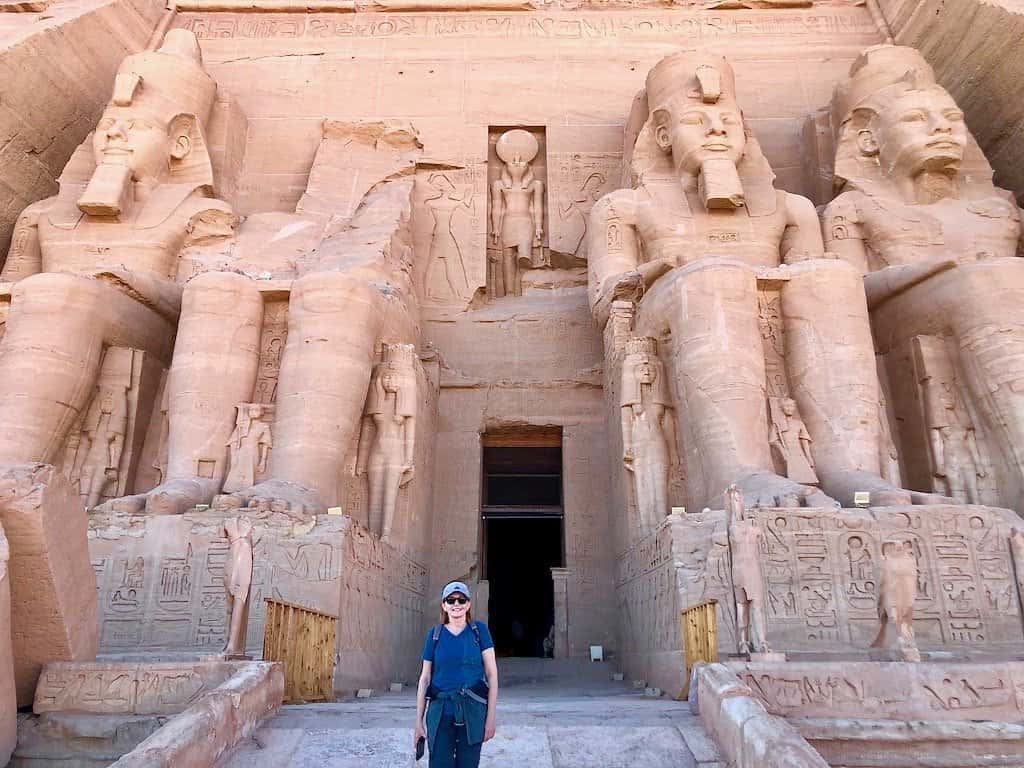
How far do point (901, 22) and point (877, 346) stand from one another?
150 inches

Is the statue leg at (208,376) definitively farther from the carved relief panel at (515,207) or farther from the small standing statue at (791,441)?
the small standing statue at (791,441)

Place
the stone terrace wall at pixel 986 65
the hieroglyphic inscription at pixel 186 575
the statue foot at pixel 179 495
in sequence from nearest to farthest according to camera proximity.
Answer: the hieroglyphic inscription at pixel 186 575, the statue foot at pixel 179 495, the stone terrace wall at pixel 986 65

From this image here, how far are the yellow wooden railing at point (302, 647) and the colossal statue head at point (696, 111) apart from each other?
399cm

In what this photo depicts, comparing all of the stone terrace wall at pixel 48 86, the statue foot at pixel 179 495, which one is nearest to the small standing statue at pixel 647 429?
the statue foot at pixel 179 495

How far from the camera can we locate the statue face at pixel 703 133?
596cm

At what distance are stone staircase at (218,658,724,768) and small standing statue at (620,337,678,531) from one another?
175cm

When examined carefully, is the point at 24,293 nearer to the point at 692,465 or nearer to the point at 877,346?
the point at 692,465

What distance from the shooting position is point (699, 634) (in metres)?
3.49

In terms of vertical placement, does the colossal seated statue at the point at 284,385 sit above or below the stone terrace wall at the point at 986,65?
below

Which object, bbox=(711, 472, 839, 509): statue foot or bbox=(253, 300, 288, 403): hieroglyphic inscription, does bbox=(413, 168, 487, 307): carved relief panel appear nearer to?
bbox=(253, 300, 288, 403): hieroglyphic inscription

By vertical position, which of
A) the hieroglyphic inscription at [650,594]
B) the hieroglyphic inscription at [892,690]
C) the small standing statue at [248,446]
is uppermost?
the small standing statue at [248,446]

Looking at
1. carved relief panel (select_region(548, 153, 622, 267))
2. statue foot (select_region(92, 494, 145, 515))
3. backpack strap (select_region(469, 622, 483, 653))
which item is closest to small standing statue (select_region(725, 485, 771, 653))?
backpack strap (select_region(469, 622, 483, 653))

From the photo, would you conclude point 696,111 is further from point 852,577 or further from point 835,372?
point 852,577

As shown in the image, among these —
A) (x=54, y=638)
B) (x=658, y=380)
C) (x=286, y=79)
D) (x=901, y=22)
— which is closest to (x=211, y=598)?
(x=54, y=638)
